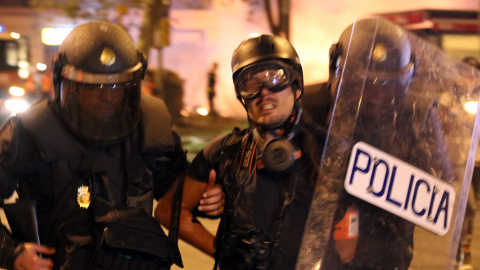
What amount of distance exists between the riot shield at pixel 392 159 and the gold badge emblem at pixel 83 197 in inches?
48.0

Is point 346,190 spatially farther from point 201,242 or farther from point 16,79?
point 16,79

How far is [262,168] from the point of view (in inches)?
92.6

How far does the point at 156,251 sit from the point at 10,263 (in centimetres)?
58

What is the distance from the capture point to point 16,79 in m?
15.8

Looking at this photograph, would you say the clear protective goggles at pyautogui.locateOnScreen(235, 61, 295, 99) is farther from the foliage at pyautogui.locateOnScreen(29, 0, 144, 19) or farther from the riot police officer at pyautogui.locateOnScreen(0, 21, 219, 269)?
the foliage at pyautogui.locateOnScreen(29, 0, 144, 19)

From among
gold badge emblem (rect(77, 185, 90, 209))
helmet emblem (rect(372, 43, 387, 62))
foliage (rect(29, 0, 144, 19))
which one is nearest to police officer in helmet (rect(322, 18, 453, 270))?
helmet emblem (rect(372, 43, 387, 62))

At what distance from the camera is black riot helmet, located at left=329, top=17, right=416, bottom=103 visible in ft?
5.79

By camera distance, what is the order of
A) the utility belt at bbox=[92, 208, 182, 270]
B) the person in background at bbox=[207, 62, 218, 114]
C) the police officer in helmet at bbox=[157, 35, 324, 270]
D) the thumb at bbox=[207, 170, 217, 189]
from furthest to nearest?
the person in background at bbox=[207, 62, 218, 114], the thumb at bbox=[207, 170, 217, 189], the utility belt at bbox=[92, 208, 182, 270], the police officer in helmet at bbox=[157, 35, 324, 270]

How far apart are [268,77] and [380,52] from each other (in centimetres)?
73

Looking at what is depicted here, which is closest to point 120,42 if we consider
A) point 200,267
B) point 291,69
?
point 291,69

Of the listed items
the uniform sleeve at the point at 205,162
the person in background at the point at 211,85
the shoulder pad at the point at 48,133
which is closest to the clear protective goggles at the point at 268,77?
the uniform sleeve at the point at 205,162

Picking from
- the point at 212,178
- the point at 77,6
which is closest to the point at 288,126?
the point at 212,178

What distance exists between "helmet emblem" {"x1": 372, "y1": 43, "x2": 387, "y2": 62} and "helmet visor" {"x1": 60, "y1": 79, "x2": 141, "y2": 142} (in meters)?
1.20

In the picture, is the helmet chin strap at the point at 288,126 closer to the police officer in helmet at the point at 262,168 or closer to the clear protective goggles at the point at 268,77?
the police officer in helmet at the point at 262,168
